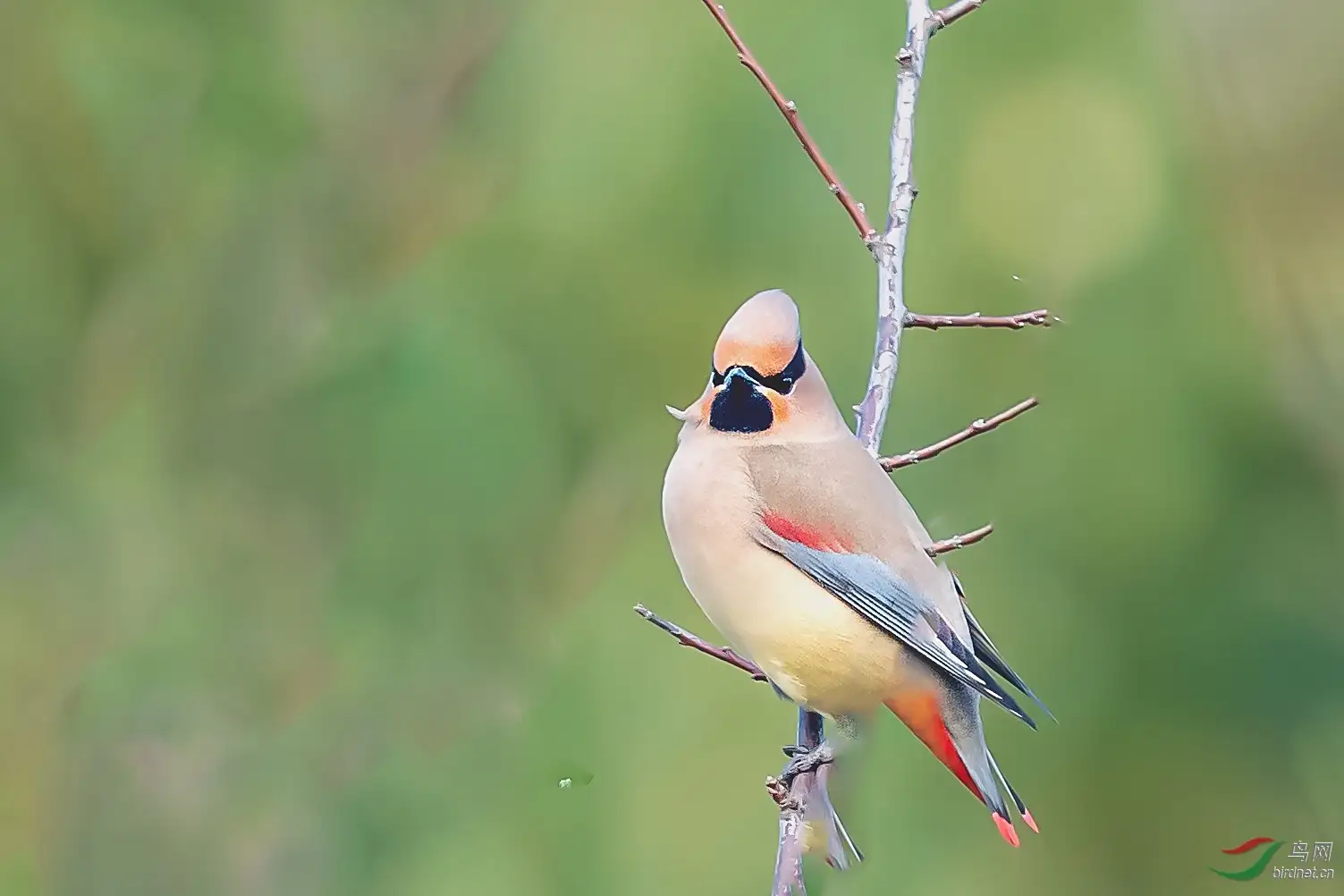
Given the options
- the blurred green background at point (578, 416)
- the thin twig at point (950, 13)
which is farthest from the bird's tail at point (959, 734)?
the blurred green background at point (578, 416)

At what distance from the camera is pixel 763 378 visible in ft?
4.66

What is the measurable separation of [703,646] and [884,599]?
178 mm

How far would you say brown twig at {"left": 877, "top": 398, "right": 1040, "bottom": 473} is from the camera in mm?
1482

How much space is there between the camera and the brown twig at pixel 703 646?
4.76ft

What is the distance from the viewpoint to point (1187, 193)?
3.22 m

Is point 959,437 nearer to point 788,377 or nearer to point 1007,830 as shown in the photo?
point 788,377

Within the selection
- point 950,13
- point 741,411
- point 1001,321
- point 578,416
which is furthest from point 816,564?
point 578,416

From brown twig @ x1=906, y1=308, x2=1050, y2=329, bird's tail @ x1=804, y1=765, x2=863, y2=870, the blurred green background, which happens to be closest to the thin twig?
brown twig @ x1=906, y1=308, x2=1050, y2=329

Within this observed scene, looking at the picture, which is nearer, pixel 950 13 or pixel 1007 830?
pixel 1007 830

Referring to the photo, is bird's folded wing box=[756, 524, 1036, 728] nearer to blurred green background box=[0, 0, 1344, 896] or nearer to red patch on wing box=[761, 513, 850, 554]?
red patch on wing box=[761, 513, 850, 554]

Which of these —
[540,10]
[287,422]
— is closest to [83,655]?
[287,422]

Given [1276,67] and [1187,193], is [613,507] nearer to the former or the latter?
[1187,193]

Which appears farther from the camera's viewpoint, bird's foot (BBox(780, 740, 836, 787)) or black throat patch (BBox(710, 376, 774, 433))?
bird's foot (BBox(780, 740, 836, 787))

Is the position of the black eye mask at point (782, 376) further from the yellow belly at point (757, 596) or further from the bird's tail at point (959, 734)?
the bird's tail at point (959, 734)
